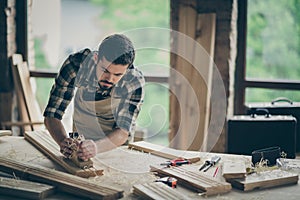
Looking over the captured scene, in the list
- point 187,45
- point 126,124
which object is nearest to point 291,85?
point 187,45

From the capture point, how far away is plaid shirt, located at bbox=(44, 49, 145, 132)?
3.62 m

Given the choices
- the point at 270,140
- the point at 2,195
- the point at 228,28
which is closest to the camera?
the point at 2,195

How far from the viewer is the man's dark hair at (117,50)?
3.33m

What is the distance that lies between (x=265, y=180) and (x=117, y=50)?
1.21m

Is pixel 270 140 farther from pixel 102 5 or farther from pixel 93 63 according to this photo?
pixel 102 5

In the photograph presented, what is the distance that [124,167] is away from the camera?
3070 mm

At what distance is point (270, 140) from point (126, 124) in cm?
107

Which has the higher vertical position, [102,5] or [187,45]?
[102,5]

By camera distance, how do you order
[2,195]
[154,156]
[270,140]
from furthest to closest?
[270,140], [154,156], [2,195]

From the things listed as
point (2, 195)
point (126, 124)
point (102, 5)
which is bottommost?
point (2, 195)

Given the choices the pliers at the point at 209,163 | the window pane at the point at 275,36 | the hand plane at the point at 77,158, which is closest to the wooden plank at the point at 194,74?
the window pane at the point at 275,36

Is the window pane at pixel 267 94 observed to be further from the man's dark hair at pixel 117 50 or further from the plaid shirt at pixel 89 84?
the man's dark hair at pixel 117 50

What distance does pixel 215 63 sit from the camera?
5.04 metres

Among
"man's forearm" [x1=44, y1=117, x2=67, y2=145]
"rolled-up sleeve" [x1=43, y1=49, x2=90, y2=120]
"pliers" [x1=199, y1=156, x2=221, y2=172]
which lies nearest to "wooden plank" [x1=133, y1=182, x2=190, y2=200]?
"pliers" [x1=199, y1=156, x2=221, y2=172]
